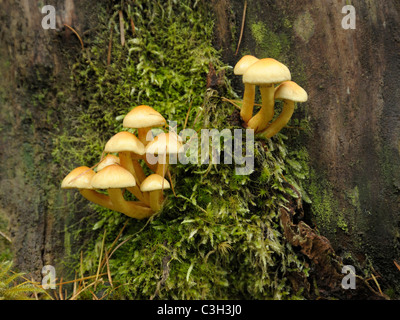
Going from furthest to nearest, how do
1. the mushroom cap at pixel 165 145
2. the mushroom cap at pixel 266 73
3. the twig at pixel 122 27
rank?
the twig at pixel 122 27, the mushroom cap at pixel 165 145, the mushroom cap at pixel 266 73

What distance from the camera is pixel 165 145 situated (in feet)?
6.38

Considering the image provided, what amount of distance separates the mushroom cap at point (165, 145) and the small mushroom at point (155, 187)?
0.58ft

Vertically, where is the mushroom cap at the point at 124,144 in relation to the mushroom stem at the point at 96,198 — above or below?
above

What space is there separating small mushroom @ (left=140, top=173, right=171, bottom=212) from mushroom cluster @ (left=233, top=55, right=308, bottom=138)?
→ 74cm

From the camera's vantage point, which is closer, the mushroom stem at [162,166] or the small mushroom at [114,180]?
the small mushroom at [114,180]

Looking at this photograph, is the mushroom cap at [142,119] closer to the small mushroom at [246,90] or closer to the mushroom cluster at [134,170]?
the mushroom cluster at [134,170]

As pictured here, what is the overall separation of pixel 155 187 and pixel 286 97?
0.99m

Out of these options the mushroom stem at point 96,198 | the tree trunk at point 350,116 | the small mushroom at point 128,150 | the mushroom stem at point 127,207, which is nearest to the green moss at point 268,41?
the tree trunk at point 350,116

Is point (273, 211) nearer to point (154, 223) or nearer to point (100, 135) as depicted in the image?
point (154, 223)

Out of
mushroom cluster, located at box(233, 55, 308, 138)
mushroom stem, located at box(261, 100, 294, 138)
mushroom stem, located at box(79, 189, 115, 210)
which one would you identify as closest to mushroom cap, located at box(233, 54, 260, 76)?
mushroom cluster, located at box(233, 55, 308, 138)

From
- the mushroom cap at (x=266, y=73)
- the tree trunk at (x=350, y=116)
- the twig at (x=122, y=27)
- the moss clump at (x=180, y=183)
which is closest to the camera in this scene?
the mushroom cap at (x=266, y=73)

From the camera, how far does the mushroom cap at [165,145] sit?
6.35 ft

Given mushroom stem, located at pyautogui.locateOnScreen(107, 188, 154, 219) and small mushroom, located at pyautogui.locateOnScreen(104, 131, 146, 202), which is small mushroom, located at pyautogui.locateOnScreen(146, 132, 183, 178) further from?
mushroom stem, located at pyautogui.locateOnScreen(107, 188, 154, 219)

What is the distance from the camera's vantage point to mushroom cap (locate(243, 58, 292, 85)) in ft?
5.90
